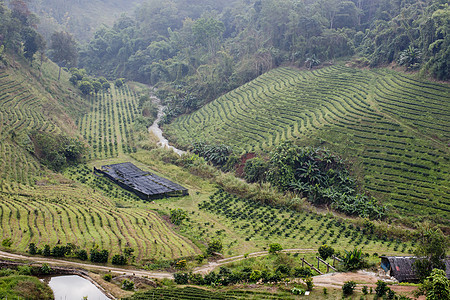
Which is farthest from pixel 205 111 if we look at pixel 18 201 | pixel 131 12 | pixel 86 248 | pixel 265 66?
pixel 131 12

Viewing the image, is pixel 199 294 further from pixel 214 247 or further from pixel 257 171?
pixel 257 171

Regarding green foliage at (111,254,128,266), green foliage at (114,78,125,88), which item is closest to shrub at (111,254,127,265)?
green foliage at (111,254,128,266)

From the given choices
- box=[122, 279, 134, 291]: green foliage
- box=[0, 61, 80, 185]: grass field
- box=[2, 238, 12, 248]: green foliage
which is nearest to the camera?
box=[122, 279, 134, 291]: green foliage

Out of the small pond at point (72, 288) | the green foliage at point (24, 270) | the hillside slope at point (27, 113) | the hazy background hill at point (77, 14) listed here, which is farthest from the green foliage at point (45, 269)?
the hazy background hill at point (77, 14)

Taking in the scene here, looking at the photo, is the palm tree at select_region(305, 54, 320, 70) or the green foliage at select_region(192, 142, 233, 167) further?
the palm tree at select_region(305, 54, 320, 70)

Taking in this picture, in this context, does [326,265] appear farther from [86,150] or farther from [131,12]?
[131,12]

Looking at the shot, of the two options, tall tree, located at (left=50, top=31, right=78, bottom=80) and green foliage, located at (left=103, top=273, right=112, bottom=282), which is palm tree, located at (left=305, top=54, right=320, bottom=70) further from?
green foliage, located at (left=103, top=273, right=112, bottom=282)

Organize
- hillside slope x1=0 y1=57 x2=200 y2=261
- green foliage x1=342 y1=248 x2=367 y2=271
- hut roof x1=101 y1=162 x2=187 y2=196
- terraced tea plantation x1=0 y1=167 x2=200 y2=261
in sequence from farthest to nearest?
hut roof x1=101 y1=162 x2=187 y2=196
hillside slope x1=0 y1=57 x2=200 y2=261
terraced tea plantation x1=0 y1=167 x2=200 y2=261
green foliage x1=342 y1=248 x2=367 y2=271
